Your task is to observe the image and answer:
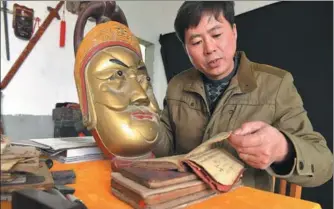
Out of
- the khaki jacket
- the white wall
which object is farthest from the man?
the white wall

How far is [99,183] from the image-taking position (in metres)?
0.51

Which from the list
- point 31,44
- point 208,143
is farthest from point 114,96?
point 31,44

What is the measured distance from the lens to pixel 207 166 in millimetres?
438

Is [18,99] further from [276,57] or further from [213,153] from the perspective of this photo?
[276,57]

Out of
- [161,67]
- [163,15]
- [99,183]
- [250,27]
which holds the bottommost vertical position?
[99,183]

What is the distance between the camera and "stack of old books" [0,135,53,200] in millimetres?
327

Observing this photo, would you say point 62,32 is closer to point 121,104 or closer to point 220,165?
point 121,104

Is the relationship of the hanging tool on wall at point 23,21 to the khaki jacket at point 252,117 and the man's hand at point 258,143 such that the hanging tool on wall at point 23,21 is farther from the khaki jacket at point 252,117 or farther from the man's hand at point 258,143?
the man's hand at point 258,143

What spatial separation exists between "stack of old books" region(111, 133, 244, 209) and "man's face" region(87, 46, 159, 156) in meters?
0.14

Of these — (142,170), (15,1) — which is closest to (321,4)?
(142,170)

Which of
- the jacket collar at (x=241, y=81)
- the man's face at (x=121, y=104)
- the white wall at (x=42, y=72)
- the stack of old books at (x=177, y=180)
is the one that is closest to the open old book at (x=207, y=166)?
the stack of old books at (x=177, y=180)

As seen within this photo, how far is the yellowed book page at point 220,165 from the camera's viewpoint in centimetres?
44

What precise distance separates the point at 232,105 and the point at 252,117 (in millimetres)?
55

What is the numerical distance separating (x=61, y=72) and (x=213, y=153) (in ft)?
3.94
